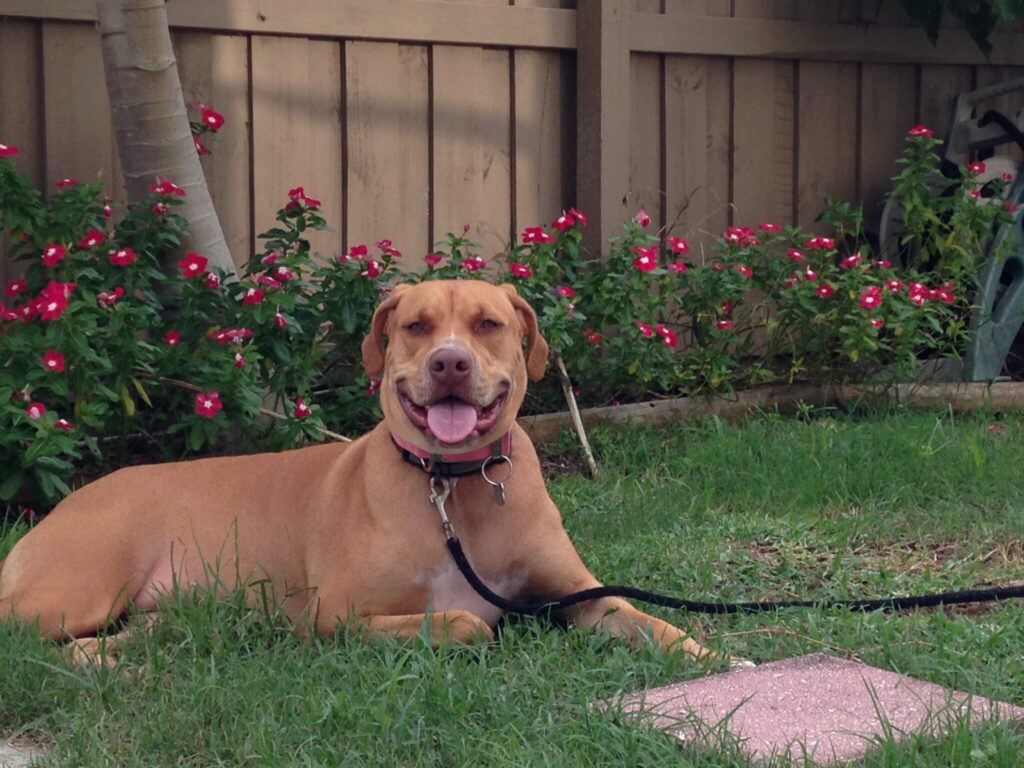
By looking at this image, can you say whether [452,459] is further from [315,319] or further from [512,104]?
[512,104]

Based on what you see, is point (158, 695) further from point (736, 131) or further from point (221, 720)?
point (736, 131)

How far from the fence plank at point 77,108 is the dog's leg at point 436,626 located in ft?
8.55

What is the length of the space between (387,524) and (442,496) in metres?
0.15

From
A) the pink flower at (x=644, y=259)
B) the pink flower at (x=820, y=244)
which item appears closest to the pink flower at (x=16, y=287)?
the pink flower at (x=644, y=259)

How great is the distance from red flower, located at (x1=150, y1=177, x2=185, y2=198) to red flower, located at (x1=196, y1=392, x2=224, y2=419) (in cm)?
75

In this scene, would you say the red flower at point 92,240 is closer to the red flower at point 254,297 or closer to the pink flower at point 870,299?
the red flower at point 254,297

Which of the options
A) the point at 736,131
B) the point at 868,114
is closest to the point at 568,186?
the point at 736,131

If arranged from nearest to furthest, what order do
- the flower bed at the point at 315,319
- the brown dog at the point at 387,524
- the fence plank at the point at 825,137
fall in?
1. the brown dog at the point at 387,524
2. the flower bed at the point at 315,319
3. the fence plank at the point at 825,137

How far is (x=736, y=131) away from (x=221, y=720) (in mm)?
4763

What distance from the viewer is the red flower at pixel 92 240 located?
4.91m

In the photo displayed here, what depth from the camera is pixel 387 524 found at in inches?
145

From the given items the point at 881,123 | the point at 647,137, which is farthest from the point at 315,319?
the point at 881,123

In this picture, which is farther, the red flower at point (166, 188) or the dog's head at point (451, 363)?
the red flower at point (166, 188)

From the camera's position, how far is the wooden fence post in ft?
21.3
